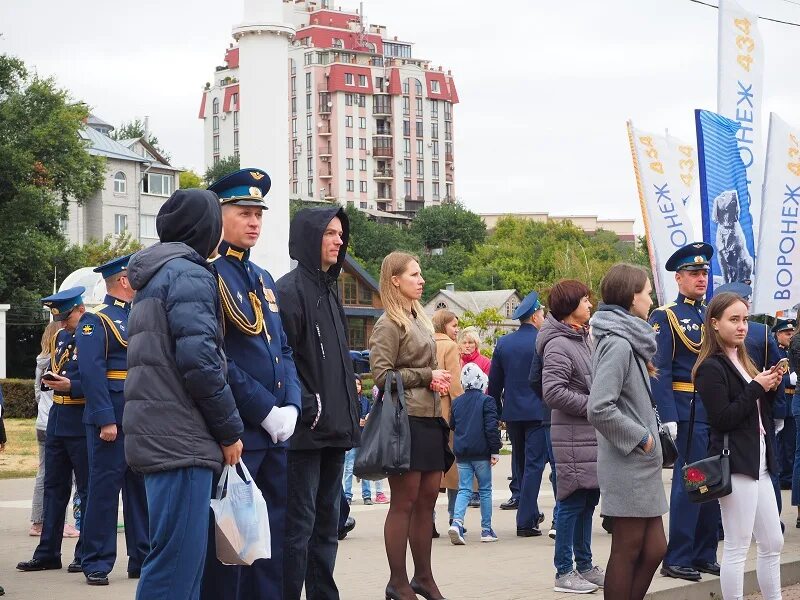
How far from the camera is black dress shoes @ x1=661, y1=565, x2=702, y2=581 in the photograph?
28.8 feet

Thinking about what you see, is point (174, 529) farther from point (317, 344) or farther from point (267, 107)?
point (267, 107)

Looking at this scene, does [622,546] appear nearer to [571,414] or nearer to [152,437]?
[571,414]

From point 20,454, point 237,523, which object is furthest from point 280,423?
point 20,454

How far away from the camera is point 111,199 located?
96.0 metres

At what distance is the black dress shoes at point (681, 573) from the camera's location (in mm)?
8789

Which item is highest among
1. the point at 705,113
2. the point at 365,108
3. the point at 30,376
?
the point at 365,108

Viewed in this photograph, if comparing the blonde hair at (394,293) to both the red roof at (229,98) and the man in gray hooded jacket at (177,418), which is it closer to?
the man in gray hooded jacket at (177,418)

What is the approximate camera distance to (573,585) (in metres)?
8.45

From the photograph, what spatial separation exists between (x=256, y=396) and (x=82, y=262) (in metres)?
63.7

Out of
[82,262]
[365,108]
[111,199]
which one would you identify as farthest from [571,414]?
[365,108]

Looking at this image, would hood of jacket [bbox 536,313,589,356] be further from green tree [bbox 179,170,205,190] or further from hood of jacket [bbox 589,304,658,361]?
green tree [bbox 179,170,205,190]

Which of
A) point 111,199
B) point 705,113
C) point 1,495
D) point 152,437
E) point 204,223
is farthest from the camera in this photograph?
point 111,199

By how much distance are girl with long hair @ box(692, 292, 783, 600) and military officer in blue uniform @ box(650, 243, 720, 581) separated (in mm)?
1376

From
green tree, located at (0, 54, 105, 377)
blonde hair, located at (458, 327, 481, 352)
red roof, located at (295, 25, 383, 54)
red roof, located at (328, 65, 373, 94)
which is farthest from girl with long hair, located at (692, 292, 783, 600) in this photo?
red roof, located at (295, 25, 383, 54)
